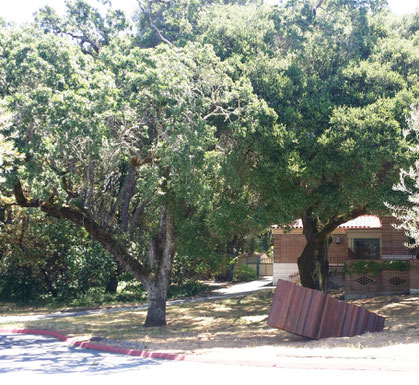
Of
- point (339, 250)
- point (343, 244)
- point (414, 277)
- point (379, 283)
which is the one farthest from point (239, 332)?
point (343, 244)

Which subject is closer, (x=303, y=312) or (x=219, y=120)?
(x=303, y=312)

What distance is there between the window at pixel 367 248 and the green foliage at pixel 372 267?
743 cm

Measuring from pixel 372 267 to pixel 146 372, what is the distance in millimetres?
17717

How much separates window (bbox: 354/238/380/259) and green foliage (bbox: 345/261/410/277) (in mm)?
7435

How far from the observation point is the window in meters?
32.8

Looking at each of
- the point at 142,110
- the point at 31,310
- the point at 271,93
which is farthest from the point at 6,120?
the point at 31,310

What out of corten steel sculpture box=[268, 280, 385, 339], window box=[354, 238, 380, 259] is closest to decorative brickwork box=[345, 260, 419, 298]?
window box=[354, 238, 380, 259]

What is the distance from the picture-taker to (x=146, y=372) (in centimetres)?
991

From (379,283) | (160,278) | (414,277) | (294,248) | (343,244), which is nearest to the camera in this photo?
(160,278)

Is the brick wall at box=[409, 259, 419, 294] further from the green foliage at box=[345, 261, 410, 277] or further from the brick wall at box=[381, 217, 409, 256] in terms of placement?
the brick wall at box=[381, 217, 409, 256]

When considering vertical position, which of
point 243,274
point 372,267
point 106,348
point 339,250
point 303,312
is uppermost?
point 339,250

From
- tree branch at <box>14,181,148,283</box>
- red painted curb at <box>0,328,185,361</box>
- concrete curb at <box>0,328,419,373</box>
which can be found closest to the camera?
concrete curb at <box>0,328,419,373</box>

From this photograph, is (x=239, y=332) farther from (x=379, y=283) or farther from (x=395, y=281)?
(x=395, y=281)

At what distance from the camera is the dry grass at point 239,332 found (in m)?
12.3
